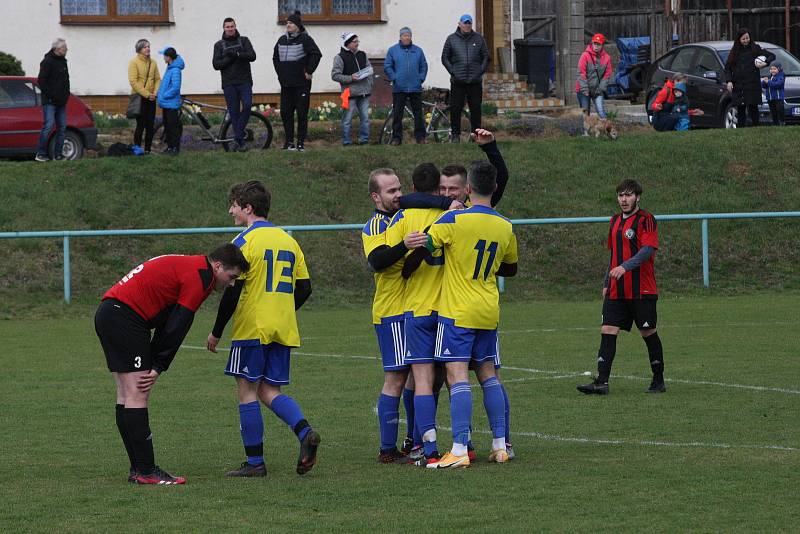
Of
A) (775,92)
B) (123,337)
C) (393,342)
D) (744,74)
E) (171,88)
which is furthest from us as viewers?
(775,92)

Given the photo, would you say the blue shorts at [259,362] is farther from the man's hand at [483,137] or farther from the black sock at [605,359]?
the black sock at [605,359]

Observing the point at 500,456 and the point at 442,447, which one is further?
the point at 442,447

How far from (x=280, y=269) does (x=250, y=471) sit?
47.5 inches

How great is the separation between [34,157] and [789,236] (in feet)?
41.9

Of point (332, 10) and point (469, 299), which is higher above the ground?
point (332, 10)

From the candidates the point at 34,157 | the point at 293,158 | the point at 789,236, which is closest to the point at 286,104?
the point at 293,158

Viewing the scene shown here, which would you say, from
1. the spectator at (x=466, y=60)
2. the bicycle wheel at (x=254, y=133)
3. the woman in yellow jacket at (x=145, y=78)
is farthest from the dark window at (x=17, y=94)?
the spectator at (x=466, y=60)

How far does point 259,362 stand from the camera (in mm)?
8508

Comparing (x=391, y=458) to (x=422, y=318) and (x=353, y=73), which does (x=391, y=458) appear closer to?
(x=422, y=318)

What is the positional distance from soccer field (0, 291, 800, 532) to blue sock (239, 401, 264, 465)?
0.48 feet

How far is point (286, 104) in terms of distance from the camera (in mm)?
23891

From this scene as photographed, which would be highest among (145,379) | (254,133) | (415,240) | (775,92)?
(775,92)

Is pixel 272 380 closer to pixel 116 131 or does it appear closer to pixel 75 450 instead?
pixel 75 450

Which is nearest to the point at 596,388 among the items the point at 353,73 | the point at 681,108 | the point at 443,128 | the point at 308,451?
the point at 308,451
